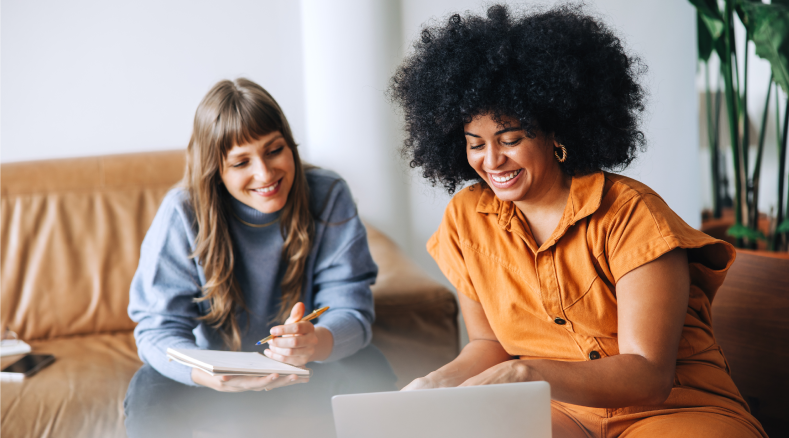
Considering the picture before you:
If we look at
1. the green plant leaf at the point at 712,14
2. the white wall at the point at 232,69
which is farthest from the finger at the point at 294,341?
the green plant leaf at the point at 712,14

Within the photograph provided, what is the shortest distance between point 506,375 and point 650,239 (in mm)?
334

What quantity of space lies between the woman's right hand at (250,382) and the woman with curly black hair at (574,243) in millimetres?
A: 337

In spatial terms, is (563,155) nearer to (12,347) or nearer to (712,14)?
(712,14)

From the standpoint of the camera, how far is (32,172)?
2.17 m

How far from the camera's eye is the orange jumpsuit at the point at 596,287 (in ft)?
3.29

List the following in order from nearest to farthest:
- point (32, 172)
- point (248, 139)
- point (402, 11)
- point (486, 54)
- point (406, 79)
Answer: point (486, 54) → point (406, 79) → point (248, 139) → point (32, 172) → point (402, 11)

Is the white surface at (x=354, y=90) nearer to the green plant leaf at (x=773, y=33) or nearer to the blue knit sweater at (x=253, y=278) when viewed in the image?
the blue knit sweater at (x=253, y=278)

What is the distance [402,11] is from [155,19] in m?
1.00

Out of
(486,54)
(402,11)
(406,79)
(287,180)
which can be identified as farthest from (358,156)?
(486,54)

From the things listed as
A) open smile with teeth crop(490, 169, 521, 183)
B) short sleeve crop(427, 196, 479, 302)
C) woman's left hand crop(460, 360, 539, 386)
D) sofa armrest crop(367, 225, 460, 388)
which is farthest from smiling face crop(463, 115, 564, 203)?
sofa armrest crop(367, 225, 460, 388)

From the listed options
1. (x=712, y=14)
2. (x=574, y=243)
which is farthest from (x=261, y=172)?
(x=712, y=14)

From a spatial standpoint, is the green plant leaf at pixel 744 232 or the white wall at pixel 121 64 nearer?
the green plant leaf at pixel 744 232

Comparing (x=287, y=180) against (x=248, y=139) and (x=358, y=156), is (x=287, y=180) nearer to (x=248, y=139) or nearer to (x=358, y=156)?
(x=248, y=139)

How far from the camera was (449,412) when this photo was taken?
0.83m
